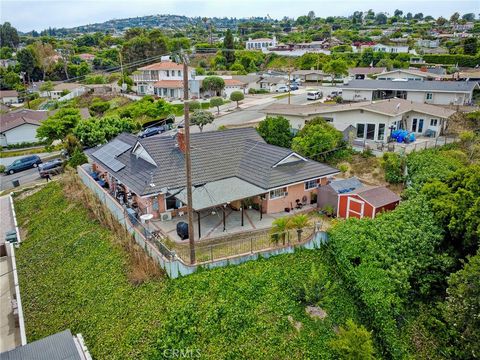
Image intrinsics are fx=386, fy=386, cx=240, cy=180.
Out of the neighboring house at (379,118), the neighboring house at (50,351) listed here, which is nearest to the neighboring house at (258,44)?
the neighboring house at (379,118)

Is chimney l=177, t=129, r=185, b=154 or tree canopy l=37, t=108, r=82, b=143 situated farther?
tree canopy l=37, t=108, r=82, b=143

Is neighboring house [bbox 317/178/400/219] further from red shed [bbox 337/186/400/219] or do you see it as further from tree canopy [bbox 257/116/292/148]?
tree canopy [bbox 257/116/292/148]

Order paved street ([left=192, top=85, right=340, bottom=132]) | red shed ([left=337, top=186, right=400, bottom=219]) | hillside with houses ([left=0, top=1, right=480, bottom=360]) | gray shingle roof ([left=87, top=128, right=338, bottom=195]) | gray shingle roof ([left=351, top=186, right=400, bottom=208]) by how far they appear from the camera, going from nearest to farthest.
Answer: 1. hillside with houses ([left=0, top=1, right=480, bottom=360])
2. red shed ([left=337, top=186, right=400, bottom=219])
3. gray shingle roof ([left=351, top=186, right=400, bottom=208])
4. gray shingle roof ([left=87, top=128, right=338, bottom=195])
5. paved street ([left=192, top=85, right=340, bottom=132])

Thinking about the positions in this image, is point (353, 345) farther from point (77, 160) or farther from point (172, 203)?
point (77, 160)

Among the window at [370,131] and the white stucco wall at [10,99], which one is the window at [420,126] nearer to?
the window at [370,131]

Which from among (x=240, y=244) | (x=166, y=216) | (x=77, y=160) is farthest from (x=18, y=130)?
(x=240, y=244)

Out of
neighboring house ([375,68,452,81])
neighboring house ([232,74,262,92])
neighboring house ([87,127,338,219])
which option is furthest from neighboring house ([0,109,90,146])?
neighboring house ([375,68,452,81])
